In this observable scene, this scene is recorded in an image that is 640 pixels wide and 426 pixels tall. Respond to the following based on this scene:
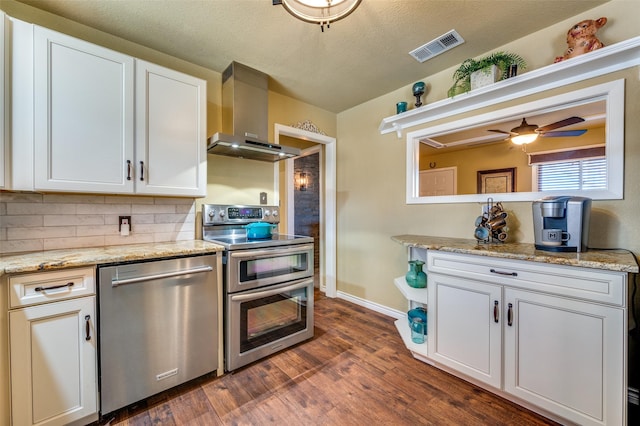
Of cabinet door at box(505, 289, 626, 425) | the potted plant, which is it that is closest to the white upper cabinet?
the potted plant

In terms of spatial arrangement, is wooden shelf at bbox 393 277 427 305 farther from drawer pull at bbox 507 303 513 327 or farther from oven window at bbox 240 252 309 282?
oven window at bbox 240 252 309 282

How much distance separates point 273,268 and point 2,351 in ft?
4.66

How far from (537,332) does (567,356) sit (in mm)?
149

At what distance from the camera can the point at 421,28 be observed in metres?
1.87

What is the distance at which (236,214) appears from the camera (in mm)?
2486

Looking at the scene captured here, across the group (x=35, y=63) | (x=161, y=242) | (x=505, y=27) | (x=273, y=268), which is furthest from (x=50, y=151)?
(x=505, y=27)

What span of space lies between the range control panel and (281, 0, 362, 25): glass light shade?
1.64 metres

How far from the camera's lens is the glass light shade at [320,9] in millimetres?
1320

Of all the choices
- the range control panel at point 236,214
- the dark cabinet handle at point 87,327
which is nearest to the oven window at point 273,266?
the range control panel at point 236,214

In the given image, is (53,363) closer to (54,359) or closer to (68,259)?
(54,359)

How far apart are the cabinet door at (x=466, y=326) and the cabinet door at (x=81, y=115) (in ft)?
7.77

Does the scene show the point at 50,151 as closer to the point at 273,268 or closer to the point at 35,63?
the point at 35,63

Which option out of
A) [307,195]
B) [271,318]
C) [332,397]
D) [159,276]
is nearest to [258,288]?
[271,318]

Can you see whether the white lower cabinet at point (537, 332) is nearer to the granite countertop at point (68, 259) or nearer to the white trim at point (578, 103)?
the white trim at point (578, 103)
